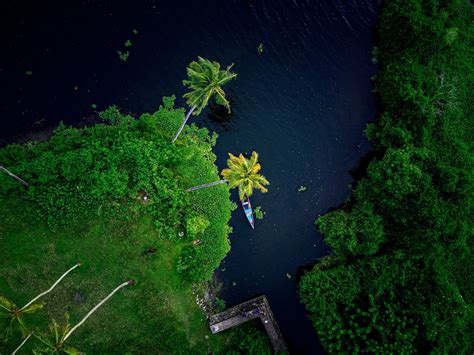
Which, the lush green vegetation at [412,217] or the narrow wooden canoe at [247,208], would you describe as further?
the narrow wooden canoe at [247,208]

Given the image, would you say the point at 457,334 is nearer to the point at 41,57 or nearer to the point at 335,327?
the point at 335,327

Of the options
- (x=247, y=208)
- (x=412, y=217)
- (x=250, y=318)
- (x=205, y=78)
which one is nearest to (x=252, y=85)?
(x=205, y=78)

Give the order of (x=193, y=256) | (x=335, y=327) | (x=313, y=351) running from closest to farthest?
→ (x=335, y=327) < (x=193, y=256) < (x=313, y=351)

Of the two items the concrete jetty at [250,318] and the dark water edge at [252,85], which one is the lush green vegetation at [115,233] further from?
the dark water edge at [252,85]

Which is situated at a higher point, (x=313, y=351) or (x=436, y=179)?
(x=436, y=179)

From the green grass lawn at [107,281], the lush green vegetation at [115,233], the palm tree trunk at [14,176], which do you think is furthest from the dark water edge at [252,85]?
the green grass lawn at [107,281]

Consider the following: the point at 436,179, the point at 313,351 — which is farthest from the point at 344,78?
the point at 313,351
